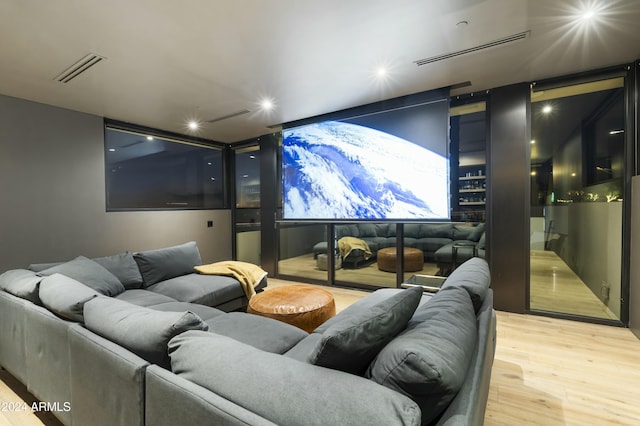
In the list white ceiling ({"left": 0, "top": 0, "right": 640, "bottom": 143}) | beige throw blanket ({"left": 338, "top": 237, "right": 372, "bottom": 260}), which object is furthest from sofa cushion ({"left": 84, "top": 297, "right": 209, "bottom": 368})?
beige throw blanket ({"left": 338, "top": 237, "right": 372, "bottom": 260})

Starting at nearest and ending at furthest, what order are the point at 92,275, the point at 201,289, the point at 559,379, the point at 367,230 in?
the point at 559,379
the point at 92,275
the point at 201,289
the point at 367,230

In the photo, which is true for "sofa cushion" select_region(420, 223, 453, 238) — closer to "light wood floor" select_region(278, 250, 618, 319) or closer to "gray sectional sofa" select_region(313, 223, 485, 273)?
"gray sectional sofa" select_region(313, 223, 485, 273)

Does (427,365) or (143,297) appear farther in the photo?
(143,297)

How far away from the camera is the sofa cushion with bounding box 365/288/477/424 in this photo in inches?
32.9

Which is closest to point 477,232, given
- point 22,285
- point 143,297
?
point 143,297

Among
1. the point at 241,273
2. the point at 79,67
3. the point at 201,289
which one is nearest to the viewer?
the point at 79,67

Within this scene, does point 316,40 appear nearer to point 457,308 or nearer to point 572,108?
point 457,308

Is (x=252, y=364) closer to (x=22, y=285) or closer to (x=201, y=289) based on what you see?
(x=22, y=285)

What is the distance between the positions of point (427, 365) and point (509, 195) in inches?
123

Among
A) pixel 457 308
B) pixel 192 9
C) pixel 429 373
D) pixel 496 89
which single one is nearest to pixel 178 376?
pixel 429 373

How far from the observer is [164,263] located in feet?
10.6

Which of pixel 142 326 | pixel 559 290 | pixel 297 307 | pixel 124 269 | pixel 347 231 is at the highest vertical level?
pixel 347 231

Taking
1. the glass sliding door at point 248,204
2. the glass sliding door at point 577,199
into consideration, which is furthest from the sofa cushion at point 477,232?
the glass sliding door at point 248,204

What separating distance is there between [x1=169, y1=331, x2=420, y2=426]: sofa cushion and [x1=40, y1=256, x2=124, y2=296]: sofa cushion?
1985 millimetres
